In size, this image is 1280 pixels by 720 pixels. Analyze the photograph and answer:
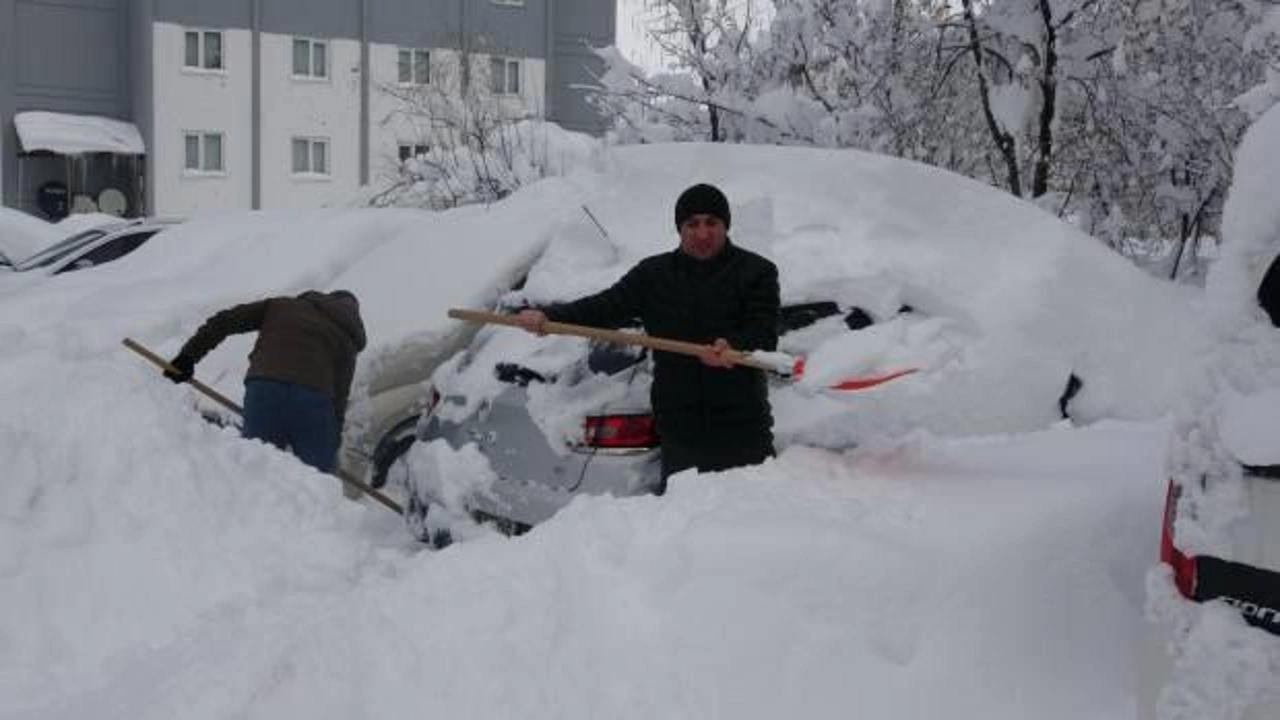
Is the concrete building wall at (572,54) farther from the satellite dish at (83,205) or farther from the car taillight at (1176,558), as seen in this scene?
the car taillight at (1176,558)

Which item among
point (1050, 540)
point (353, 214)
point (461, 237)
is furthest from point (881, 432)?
point (353, 214)

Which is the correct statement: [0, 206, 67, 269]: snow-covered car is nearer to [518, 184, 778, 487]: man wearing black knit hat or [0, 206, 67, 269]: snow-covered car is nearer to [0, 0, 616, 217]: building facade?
[0, 0, 616, 217]: building facade

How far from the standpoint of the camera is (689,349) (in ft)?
14.8

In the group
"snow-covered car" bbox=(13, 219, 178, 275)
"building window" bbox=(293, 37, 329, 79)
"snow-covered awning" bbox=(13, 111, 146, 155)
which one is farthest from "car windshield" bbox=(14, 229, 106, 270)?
"building window" bbox=(293, 37, 329, 79)

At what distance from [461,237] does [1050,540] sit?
4.58 m

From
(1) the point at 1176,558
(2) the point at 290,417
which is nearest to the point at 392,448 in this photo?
(2) the point at 290,417

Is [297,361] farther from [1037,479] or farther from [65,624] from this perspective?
[1037,479]

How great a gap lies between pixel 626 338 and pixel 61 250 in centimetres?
1132

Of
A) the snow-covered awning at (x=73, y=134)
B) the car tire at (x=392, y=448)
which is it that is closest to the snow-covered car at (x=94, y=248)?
the car tire at (x=392, y=448)

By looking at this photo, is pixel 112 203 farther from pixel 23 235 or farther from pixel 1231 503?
pixel 1231 503

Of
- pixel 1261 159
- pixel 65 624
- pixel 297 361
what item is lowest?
pixel 65 624

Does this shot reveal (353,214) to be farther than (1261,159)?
Yes

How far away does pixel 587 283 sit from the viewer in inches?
225

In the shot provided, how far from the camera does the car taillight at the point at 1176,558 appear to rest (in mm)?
2725
